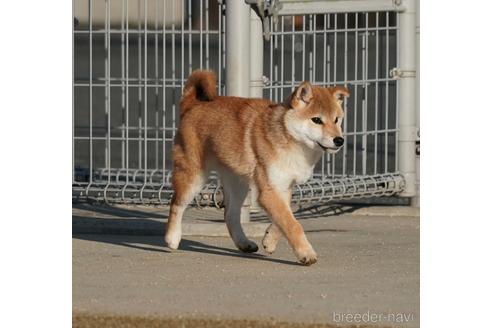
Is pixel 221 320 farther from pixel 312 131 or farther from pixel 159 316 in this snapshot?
pixel 312 131

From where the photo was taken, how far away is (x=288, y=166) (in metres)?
7.35

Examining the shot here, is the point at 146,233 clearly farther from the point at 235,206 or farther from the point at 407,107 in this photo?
the point at 407,107

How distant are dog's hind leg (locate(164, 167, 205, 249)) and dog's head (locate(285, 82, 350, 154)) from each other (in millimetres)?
678

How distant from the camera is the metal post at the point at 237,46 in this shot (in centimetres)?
840

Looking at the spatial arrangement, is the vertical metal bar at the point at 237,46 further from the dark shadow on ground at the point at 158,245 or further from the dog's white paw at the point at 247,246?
the dog's white paw at the point at 247,246

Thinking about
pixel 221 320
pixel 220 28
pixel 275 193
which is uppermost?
pixel 220 28

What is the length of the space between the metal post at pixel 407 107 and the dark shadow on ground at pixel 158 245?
2238 millimetres

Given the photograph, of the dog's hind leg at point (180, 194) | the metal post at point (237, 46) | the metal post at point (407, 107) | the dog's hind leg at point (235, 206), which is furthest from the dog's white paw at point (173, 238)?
the metal post at point (407, 107)

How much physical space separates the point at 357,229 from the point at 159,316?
10.6 feet

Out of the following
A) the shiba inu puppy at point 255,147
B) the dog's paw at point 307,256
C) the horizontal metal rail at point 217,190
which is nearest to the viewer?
the dog's paw at point 307,256

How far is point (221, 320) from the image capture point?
5738 mm

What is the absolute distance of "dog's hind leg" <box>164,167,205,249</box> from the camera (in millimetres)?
7652

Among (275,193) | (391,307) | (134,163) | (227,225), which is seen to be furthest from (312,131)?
(134,163)

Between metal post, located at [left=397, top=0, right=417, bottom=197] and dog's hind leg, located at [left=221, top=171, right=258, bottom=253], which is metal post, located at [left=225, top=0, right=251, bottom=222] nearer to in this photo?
dog's hind leg, located at [left=221, top=171, right=258, bottom=253]
